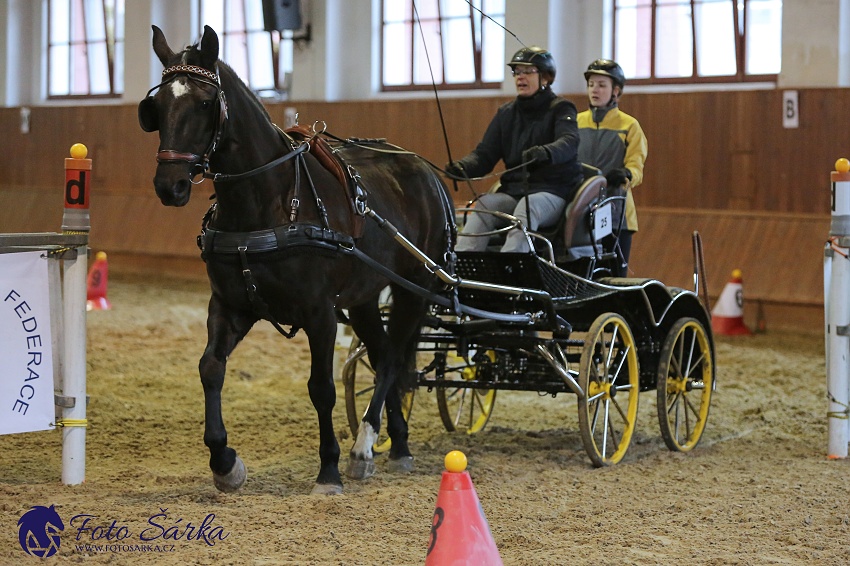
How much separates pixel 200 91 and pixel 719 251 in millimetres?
8088

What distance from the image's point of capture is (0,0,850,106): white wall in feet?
37.2

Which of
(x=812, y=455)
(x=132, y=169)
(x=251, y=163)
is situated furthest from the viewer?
(x=132, y=169)

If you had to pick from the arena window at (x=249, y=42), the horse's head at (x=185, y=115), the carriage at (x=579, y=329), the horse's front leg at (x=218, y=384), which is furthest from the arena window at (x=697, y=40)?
the horse's head at (x=185, y=115)

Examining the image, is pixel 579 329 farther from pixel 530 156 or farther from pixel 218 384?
pixel 218 384

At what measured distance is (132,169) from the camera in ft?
53.9

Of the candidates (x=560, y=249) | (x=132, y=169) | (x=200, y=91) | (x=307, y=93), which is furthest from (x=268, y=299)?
(x=132, y=169)

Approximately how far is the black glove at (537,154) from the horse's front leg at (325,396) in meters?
1.51

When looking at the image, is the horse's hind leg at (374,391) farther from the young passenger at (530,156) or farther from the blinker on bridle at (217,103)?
the blinker on bridle at (217,103)

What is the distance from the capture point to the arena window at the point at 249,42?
52.7ft

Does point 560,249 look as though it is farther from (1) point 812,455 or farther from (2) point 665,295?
(1) point 812,455

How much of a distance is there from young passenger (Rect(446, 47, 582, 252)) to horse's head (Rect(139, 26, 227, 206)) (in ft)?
6.16

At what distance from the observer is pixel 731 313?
10.5m

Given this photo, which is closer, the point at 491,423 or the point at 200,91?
the point at 200,91


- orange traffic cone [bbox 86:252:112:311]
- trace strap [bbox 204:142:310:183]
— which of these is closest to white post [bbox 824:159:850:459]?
trace strap [bbox 204:142:310:183]
